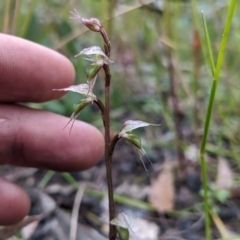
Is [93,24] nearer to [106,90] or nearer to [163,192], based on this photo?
[106,90]

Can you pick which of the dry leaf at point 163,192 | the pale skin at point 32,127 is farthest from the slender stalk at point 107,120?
the dry leaf at point 163,192

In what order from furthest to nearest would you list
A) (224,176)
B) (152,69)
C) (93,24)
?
(152,69), (224,176), (93,24)

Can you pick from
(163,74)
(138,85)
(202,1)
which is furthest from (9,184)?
(202,1)

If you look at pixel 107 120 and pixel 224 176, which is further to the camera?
pixel 224 176

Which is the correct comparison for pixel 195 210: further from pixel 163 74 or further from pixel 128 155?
pixel 163 74

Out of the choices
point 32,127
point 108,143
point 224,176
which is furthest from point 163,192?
point 108,143

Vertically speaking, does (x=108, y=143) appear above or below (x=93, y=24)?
below

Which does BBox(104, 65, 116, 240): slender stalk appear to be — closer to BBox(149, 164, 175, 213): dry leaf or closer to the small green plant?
the small green plant
